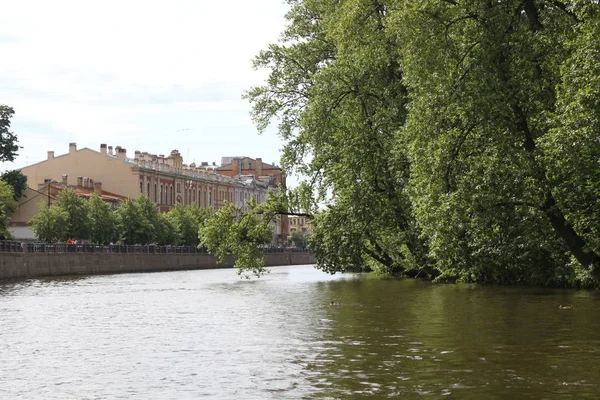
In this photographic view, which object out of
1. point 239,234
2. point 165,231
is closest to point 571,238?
point 239,234

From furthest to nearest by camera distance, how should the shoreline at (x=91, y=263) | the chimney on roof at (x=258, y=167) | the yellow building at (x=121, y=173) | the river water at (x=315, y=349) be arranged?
the chimney on roof at (x=258, y=167)
the yellow building at (x=121, y=173)
the shoreline at (x=91, y=263)
the river water at (x=315, y=349)

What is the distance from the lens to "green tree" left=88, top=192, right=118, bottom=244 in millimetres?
86250

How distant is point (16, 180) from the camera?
307 feet

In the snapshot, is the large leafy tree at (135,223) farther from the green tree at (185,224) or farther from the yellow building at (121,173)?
the yellow building at (121,173)

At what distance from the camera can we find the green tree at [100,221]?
86.2 meters

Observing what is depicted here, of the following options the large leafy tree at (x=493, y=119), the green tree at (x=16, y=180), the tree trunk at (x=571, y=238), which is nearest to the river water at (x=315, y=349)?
the tree trunk at (x=571, y=238)

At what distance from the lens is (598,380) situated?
41.2 feet

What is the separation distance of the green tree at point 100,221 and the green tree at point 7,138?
9207mm

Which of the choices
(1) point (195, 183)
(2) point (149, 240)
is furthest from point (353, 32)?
(1) point (195, 183)

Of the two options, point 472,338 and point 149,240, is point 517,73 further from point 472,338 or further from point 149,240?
point 149,240

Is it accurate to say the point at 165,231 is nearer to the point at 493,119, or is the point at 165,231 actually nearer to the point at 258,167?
the point at 493,119

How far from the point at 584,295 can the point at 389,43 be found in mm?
11249

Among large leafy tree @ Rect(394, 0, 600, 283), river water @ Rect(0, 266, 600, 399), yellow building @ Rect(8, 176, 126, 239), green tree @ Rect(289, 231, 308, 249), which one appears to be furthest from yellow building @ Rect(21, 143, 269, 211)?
large leafy tree @ Rect(394, 0, 600, 283)

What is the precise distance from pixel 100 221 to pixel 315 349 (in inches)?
2847
